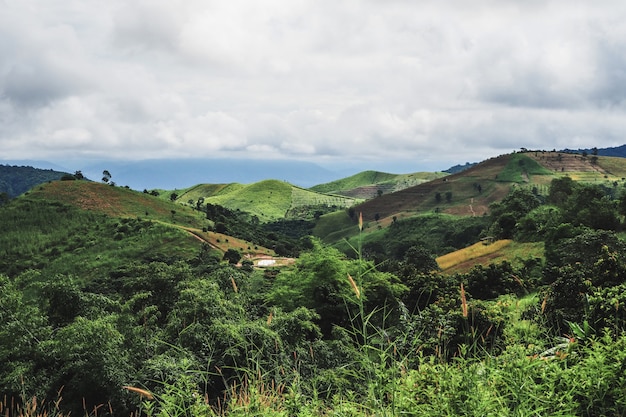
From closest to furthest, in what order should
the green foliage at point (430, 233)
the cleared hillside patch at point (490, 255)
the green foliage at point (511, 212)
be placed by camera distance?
the cleared hillside patch at point (490, 255)
the green foliage at point (511, 212)
the green foliage at point (430, 233)

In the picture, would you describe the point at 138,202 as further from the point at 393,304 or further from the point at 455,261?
the point at 393,304

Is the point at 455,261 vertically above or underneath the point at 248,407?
underneath

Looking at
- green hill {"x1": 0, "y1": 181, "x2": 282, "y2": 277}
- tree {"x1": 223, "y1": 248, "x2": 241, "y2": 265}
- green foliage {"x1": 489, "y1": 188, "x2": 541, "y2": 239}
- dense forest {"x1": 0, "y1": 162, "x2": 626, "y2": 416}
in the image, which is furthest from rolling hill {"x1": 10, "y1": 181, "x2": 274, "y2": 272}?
green foliage {"x1": 489, "y1": 188, "x2": 541, "y2": 239}

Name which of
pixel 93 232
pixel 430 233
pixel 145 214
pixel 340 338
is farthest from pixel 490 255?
pixel 145 214

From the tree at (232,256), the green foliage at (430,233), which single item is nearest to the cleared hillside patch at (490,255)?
the green foliage at (430,233)

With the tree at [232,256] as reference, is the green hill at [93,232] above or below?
above

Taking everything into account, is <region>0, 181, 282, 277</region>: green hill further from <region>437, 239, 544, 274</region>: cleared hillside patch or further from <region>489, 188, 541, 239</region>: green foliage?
<region>489, 188, 541, 239</region>: green foliage

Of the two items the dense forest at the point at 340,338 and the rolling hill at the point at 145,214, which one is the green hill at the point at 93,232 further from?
the dense forest at the point at 340,338

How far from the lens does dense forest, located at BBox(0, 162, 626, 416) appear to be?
18.3 feet

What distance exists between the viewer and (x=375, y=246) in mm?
151000

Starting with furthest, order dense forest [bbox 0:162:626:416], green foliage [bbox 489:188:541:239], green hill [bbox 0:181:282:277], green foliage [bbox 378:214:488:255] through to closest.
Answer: green foliage [bbox 378:214:488:255]
green hill [bbox 0:181:282:277]
green foliage [bbox 489:188:541:239]
dense forest [bbox 0:162:626:416]

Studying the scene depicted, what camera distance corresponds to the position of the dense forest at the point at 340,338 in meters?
5.59

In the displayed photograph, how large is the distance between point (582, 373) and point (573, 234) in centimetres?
5353

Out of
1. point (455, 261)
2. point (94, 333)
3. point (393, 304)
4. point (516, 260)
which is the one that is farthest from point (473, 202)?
point (94, 333)
